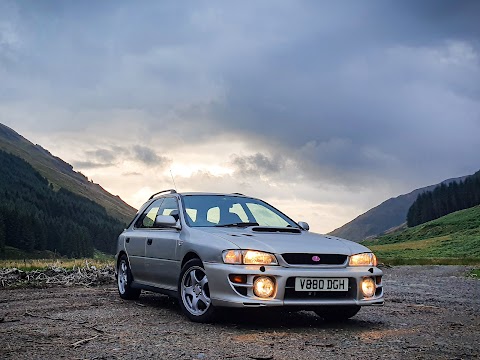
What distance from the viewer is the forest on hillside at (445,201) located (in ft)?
481

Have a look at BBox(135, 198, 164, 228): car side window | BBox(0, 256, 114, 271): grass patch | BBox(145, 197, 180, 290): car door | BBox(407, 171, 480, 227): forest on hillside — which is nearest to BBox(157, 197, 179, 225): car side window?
BBox(145, 197, 180, 290): car door

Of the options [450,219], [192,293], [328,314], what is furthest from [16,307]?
[450,219]

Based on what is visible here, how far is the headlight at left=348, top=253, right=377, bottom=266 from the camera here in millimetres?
7117

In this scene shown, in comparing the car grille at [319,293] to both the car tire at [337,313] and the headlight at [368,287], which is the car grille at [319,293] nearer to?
the headlight at [368,287]

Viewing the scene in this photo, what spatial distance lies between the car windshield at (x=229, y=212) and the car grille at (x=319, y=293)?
5.08 feet

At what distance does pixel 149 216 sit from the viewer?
31.6ft

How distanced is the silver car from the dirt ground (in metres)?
0.30

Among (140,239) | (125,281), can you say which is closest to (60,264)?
(125,281)

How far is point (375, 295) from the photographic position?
7.32 m

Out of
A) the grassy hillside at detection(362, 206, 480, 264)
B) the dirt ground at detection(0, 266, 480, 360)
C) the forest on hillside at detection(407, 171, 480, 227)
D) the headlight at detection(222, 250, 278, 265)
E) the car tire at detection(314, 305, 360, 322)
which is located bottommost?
the dirt ground at detection(0, 266, 480, 360)

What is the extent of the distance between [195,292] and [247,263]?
0.97 m

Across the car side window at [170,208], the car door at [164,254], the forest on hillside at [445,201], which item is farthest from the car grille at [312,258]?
the forest on hillside at [445,201]

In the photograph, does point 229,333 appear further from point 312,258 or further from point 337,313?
point 337,313

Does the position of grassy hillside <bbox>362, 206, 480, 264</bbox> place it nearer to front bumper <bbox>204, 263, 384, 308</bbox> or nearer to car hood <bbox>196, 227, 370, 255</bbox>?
car hood <bbox>196, 227, 370, 255</bbox>
